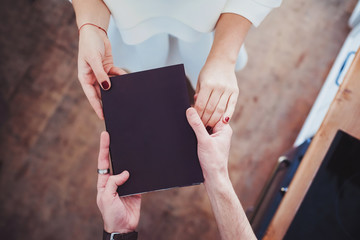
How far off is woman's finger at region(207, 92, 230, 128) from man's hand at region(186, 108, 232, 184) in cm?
2

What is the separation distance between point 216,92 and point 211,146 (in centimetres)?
17

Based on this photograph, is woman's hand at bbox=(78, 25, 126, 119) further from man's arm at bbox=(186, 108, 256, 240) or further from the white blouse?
man's arm at bbox=(186, 108, 256, 240)

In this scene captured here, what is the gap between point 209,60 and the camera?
0.76m

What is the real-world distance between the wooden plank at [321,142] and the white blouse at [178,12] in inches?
14.1

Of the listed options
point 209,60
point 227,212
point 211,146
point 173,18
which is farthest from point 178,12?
point 227,212

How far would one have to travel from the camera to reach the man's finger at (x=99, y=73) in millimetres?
669

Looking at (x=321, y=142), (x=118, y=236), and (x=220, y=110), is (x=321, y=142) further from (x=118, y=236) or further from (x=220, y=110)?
(x=118, y=236)

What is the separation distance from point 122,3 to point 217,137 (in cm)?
50

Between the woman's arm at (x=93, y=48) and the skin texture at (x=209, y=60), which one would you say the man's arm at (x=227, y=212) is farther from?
the woman's arm at (x=93, y=48)

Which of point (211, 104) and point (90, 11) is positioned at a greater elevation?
point (90, 11)

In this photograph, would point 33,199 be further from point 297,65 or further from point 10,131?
point 297,65

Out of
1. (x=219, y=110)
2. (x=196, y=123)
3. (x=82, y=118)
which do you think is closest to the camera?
(x=196, y=123)

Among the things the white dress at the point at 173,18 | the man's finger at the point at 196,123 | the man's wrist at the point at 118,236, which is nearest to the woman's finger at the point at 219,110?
the man's finger at the point at 196,123

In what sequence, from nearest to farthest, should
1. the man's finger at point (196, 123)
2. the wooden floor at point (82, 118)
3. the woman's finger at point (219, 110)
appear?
the man's finger at point (196, 123), the woman's finger at point (219, 110), the wooden floor at point (82, 118)
